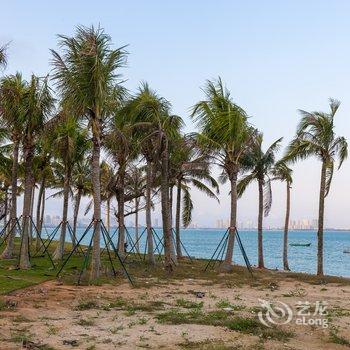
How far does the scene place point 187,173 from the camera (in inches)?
1293

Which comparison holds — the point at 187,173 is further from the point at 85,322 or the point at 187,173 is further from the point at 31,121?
the point at 85,322

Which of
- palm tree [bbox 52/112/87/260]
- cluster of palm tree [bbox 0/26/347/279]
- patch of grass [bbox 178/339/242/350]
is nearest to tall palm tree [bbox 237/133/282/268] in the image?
cluster of palm tree [bbox 0/26/347/279]

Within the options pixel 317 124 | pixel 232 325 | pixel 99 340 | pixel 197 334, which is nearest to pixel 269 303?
pixel 232 325

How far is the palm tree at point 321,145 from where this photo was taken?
82.9ft

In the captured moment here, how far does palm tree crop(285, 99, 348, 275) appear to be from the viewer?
82.9 ft

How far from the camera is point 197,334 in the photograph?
10.5 metres

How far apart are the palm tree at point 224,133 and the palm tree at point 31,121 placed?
7.96 meters

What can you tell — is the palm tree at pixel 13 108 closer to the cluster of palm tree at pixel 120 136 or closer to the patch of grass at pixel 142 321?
the cluster of palm tree at pixel 120 136

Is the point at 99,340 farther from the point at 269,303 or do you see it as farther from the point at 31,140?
the point at 31,140

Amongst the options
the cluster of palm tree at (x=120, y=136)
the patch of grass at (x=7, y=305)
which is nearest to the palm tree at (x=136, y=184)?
the cluster of palm tree at (x=120, y=136)

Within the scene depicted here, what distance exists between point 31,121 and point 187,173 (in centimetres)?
1383

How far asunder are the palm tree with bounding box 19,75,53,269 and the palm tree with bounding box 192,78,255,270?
7960mm

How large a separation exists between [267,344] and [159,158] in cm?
1605

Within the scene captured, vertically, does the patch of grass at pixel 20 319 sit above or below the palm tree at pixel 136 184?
below
